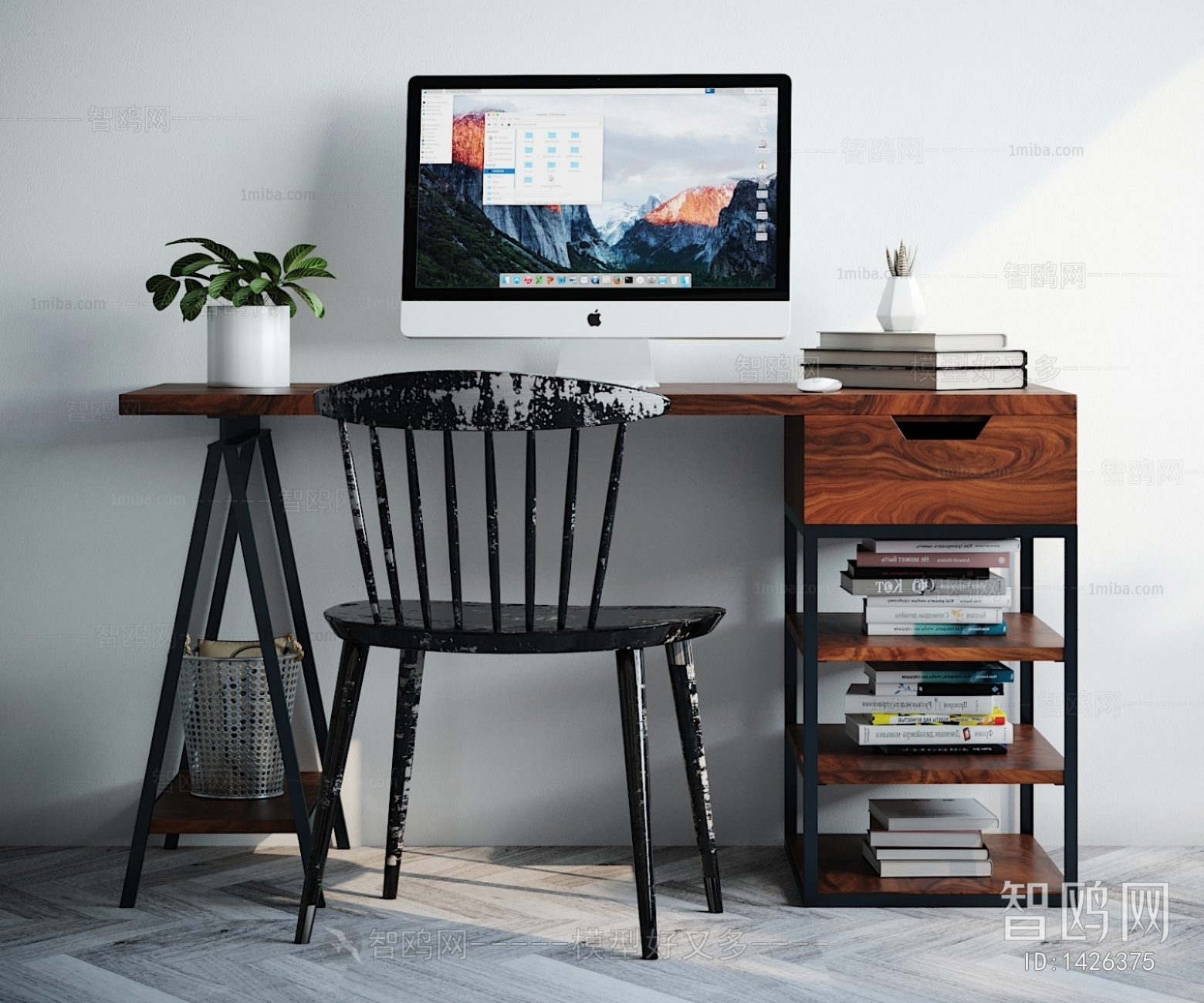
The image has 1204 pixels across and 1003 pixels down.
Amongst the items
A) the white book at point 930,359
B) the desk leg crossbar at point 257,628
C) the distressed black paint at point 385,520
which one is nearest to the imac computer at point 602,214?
the white book at point 930,359

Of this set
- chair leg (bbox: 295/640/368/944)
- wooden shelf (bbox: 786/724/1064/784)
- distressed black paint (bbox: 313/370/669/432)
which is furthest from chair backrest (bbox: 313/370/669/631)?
wooden shelf (bbox: 786/724/1064/784)

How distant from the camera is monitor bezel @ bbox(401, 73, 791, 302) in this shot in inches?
85.2

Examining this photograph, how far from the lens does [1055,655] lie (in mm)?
2033

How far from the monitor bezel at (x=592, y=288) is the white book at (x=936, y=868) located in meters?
0.92

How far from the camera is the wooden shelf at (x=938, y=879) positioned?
2.09 metres

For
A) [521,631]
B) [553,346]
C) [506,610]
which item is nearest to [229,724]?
[506,610]

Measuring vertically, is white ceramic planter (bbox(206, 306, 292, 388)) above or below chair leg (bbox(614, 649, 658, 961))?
above

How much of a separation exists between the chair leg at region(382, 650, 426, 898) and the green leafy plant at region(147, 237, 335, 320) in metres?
0.61

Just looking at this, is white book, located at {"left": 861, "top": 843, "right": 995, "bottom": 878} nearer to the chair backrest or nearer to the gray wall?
the gray wall

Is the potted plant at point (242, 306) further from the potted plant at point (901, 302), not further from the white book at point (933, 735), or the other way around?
the white book at point (933, 735)

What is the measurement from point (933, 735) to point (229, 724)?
A: 3.77 feet

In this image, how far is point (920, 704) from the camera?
2.13 meters

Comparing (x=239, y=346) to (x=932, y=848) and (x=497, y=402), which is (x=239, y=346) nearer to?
(x=497, y=402)

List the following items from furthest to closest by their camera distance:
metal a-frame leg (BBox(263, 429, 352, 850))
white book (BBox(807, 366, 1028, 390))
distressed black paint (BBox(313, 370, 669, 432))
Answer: metal a-frame leg (BBox(263, 429, 352, 850)) → white book (BBox(807, 366, 1028, 390)) → distressed black paint (BBox(313, 370, 669, 432))
